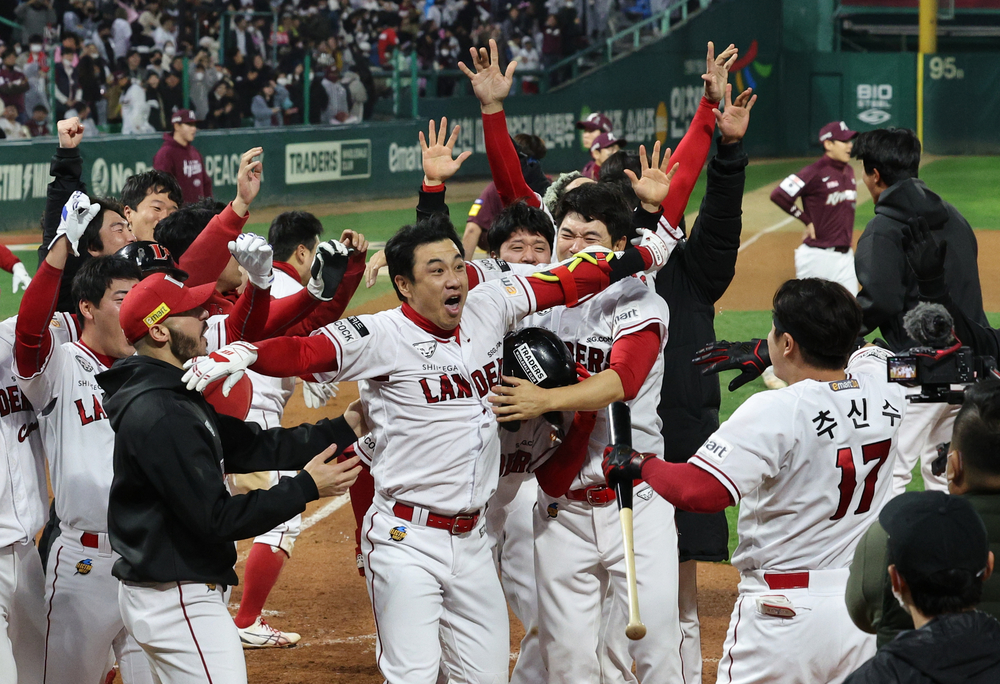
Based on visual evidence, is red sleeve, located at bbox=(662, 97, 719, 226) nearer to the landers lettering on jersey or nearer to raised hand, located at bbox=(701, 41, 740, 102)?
raised hand, located at bbox=(701, 41, 740, 102)

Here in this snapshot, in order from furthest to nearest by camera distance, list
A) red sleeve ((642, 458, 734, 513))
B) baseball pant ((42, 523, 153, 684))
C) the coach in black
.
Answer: baseball pant ((42, 523, 153, 684)) < the coach in black < red sleeve ((642, 458, 734, 513))

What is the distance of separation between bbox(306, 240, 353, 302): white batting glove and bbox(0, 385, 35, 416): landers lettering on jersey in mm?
1143

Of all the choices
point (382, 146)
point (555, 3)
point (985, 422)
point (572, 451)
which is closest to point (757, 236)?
point (382, 146)

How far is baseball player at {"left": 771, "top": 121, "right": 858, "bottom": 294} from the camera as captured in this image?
1118cm

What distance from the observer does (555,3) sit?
86.3ft

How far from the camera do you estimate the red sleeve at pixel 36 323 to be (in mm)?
3896

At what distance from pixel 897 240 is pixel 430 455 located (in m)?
2.88

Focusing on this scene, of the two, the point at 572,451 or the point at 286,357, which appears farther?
the point at 572,451

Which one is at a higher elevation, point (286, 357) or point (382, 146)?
point (382, 146)

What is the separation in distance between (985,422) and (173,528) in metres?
2.33

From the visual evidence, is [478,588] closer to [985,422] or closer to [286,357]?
[286,357]

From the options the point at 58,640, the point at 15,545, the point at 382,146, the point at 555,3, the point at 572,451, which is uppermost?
the point at 555,3

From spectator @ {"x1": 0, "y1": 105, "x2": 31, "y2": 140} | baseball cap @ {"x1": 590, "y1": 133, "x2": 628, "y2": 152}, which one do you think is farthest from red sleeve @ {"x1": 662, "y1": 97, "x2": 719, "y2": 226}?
spectator @ {"x1": 0, "y1": 105, "x2": 31, "y2": 140}

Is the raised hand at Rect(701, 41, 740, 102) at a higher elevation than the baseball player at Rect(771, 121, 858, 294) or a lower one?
higher
